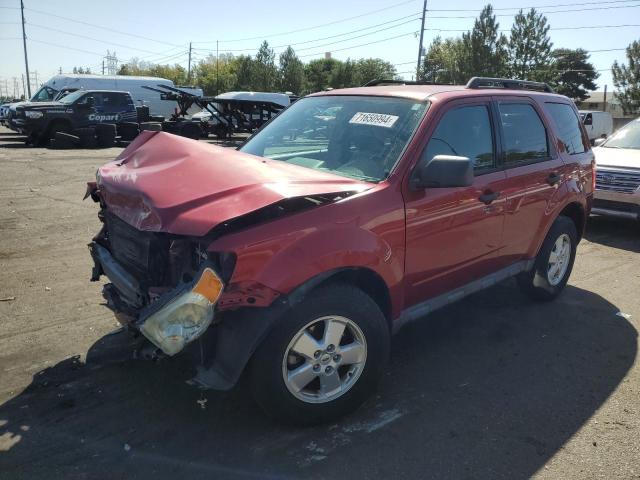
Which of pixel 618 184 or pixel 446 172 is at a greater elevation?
pixel 446 172

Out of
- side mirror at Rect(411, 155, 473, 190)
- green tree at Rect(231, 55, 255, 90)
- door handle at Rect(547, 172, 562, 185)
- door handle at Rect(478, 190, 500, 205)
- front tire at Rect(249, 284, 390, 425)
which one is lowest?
front tire at Rect(249, 284, 390, 425)

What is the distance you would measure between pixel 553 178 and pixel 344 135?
2.05 metres

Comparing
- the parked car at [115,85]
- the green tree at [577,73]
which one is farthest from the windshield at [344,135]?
the green tree at [577,73]

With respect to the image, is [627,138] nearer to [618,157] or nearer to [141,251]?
[618,157]

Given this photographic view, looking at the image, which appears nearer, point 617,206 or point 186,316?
point 186,316

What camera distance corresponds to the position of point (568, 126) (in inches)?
202

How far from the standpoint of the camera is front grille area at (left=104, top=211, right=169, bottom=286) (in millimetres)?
2969

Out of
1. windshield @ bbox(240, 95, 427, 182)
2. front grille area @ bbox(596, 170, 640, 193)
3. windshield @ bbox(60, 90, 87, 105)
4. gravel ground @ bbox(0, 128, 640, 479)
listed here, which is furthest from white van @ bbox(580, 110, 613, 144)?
windshield @ bbox(240, 95, 427, 182)

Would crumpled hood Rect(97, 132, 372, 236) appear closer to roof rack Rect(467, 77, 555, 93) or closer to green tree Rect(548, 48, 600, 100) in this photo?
roof rack Rect(467, 77, 555, 93)

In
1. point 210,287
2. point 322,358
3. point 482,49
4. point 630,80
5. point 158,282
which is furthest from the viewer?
point 482,49

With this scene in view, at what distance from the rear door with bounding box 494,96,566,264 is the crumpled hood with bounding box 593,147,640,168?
4105mm

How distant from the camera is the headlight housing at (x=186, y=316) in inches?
97.9

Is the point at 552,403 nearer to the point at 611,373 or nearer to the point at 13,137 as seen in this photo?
the point at 611,373

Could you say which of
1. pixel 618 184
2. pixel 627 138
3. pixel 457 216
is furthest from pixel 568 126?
pixel 627 138
